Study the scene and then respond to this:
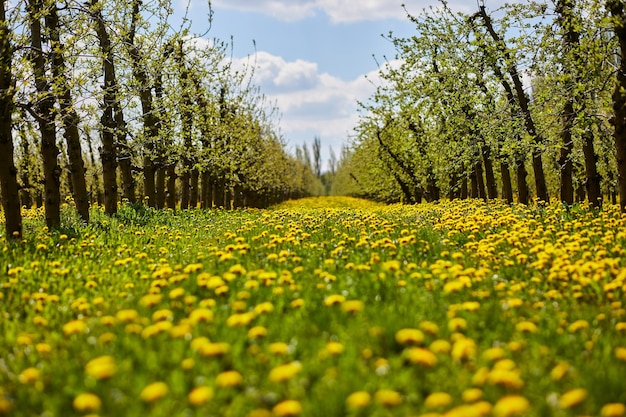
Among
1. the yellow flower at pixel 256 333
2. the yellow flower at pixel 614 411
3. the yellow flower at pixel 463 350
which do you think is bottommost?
the yellow flower at pixel 614 411

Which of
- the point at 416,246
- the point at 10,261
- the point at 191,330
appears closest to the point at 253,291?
the point at 191,330

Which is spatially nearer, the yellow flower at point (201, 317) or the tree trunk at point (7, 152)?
the yellow flower at point (201, 317)

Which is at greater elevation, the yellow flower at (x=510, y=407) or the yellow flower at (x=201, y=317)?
the yellow flower at (x=201, y=317)

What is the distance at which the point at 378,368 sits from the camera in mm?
3844

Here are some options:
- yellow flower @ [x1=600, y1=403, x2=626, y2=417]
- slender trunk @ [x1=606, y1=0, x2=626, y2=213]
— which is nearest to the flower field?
yellow flower @ [x1=600, y1=403, x2=626, y2=417]

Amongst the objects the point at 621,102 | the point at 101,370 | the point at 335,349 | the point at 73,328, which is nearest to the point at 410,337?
the point at 335,349

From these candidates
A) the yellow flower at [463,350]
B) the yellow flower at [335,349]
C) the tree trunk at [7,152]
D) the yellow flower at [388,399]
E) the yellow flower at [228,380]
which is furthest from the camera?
the tree trunk at [7,152]

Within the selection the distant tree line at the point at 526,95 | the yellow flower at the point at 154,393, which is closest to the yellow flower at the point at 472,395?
the yellow flower at the point at 154,393

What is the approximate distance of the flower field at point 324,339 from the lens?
3479mm

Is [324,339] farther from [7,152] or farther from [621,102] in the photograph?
[7,152]

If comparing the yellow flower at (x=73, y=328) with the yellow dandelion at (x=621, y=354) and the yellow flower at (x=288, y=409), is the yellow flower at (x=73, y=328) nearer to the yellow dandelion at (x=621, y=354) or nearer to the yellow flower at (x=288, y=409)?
the yellow flower at (x=288, y=409)

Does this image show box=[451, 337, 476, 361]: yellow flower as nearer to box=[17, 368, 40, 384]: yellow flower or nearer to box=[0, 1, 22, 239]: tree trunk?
box=[17, 368, 40, 384]: yellow flower

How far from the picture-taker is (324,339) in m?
4.50

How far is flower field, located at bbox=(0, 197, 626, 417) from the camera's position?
3.48m
